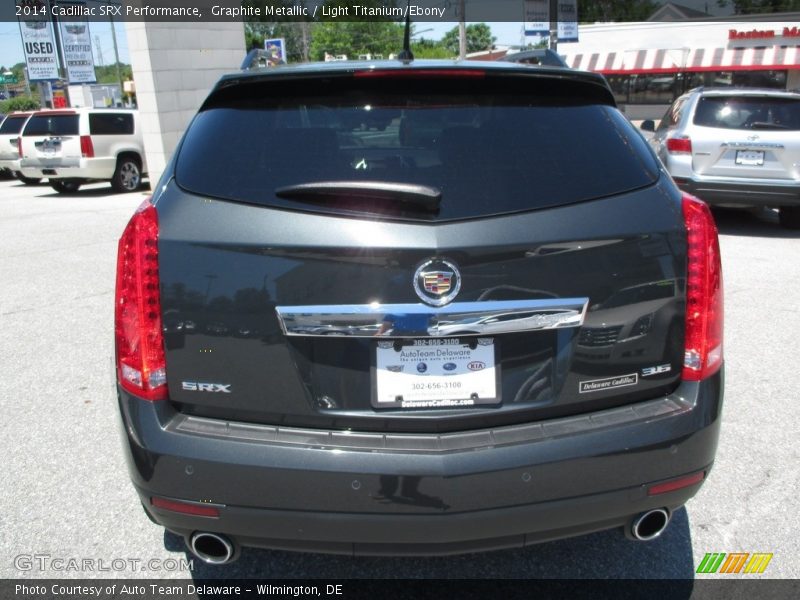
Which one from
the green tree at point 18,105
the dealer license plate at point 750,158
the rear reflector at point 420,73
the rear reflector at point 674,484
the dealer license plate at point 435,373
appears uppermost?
the rear reflector at point 420,73

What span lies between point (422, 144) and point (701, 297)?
3.22 feet

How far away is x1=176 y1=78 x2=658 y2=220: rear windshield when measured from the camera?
6.75ft

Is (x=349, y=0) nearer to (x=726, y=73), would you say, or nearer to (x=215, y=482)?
(x=726, y=73)

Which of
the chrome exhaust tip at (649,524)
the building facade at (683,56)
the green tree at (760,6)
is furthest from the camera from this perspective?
the green tree at (760,6)

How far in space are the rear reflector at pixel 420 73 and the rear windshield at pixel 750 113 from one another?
7.68m

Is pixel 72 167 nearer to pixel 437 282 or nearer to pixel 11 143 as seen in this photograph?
pixel 11 143

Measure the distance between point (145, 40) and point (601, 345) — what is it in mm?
13407

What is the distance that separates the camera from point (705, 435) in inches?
84.0

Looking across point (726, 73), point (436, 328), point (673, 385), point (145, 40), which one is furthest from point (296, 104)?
point (726, 73)

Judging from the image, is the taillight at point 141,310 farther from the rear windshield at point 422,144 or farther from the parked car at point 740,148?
the parked car at point 740,148

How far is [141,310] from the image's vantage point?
2.01 m

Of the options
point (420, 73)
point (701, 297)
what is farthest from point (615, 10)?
point (701, 297)

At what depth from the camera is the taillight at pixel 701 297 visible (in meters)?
2.12

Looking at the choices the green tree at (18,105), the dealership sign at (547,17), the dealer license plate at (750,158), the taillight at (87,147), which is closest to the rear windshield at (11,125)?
the taillight at (87,147)
